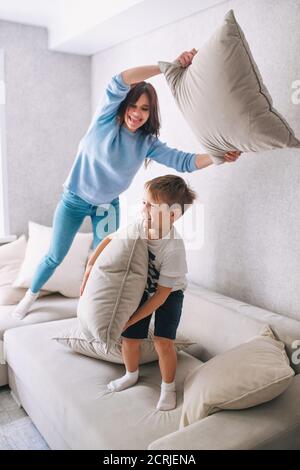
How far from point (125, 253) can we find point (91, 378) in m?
0.57

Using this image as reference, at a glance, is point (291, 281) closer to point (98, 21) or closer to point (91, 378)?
point (91, 378)

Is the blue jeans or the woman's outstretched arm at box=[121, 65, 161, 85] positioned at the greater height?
the woman's outstretched arm at box=[121, 65, 161, 85]

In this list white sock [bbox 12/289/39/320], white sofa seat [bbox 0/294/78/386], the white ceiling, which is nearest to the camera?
the white ceiling

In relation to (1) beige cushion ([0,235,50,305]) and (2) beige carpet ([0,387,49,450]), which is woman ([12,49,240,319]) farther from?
(2) beige carpet ([0,387,49,450])

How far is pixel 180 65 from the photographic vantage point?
150 cm

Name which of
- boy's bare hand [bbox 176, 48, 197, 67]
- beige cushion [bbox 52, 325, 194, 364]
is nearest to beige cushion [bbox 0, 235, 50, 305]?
beige cushion [bbox 52, 325, 194, 364]

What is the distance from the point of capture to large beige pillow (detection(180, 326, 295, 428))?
1.34m

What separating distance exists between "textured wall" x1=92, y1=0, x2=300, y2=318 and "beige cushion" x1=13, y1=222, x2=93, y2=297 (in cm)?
76

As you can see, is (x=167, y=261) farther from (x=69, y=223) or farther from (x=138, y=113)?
(x=69, y=223)

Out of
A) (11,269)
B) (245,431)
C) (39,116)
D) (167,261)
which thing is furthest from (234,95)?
(39,116)

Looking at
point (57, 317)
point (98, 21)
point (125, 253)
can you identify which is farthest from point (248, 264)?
point (98, 21)

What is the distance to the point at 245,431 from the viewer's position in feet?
4.14

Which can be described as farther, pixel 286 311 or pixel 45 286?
pixel 45 286

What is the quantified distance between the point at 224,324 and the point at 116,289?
61cm
